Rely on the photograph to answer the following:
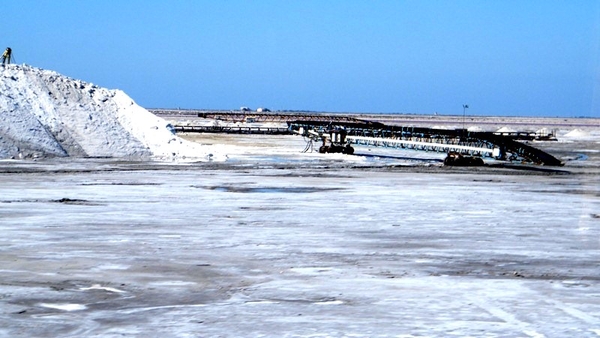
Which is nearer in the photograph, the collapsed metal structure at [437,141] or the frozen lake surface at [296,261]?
the frozen lake surface at [296,261]

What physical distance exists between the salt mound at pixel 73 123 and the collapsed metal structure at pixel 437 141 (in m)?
10.6

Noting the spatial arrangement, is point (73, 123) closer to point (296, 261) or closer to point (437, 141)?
point (437, 141)

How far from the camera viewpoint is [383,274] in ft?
44.1

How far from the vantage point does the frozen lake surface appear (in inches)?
409

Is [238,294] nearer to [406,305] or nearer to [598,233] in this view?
[406,305]

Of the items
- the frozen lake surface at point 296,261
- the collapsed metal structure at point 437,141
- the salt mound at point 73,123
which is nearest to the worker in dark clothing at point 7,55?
the salt mound at point 73,123

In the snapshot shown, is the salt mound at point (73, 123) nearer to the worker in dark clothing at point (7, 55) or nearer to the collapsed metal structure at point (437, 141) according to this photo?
the worker in dark clothing at point (7, 55)

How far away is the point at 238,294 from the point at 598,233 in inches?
367

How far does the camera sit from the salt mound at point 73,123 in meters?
45.0

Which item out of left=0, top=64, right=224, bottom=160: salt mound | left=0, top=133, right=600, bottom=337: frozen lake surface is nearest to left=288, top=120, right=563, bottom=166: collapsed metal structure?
left=0, top=64, right=224, bottom=160: salt mound

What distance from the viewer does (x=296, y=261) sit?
14.5 metres

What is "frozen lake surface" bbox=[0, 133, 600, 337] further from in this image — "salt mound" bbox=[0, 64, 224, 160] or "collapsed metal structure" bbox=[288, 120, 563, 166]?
"collapsed metal structure" bbox=[288, 120, 563, 166]

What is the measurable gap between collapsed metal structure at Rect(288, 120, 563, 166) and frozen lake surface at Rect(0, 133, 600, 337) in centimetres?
1953

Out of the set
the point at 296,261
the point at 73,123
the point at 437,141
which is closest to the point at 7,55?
the point at 73,123
